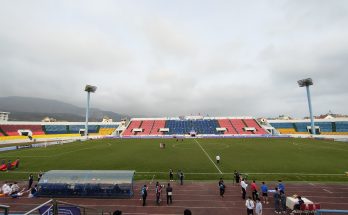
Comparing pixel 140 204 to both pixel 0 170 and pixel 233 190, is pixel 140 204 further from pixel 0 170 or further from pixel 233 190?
pixel 0 170

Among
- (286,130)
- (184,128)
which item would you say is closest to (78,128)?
(184,128)

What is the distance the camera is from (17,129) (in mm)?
97375

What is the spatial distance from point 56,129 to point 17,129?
17559mm

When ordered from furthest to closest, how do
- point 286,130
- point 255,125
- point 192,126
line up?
point 192,126 < point 255,125 < point 286,130

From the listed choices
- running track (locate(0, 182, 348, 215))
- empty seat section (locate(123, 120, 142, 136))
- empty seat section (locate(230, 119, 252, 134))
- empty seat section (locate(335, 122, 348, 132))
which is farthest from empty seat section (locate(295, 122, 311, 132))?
running track (locate(0, 182, 348, 215))

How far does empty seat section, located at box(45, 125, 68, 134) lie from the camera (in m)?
109

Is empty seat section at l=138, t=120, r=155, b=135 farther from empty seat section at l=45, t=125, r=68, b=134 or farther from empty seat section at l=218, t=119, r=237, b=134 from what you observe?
empty seat section at l=45, t=125, r=68, b=134

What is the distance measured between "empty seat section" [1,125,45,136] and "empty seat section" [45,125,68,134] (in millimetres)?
3175

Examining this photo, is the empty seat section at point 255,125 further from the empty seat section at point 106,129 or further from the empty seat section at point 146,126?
the empty seat section at point 106,129

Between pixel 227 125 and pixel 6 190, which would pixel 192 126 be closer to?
pixel 227 125

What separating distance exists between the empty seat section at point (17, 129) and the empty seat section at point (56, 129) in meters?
3.17

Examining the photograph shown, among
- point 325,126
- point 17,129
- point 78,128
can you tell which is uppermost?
point 325,126

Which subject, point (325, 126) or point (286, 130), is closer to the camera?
point (325, 126)

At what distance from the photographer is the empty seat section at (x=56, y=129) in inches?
4299
